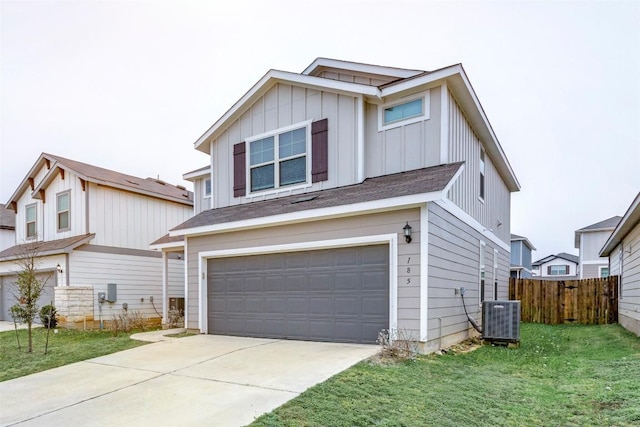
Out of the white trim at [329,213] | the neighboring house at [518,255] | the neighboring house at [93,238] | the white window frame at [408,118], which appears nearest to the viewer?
the white trim at [329,213]

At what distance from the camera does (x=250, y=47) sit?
46.9 ft

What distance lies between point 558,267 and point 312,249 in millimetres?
41987

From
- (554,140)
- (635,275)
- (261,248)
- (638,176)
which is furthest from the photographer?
(638,176)

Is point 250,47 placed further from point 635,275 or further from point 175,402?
point 635,275

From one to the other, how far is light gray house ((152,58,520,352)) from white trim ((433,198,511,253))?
0.25 feet

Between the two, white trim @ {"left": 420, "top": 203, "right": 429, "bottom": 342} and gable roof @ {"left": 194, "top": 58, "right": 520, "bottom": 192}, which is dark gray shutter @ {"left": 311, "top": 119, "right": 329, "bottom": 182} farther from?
white trim @ {"left": 420, "top": 203, "right": 429, "bottom": 342}

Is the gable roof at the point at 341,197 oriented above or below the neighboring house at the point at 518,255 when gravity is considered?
above

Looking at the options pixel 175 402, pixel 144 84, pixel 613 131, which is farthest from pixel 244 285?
pixel 613 131

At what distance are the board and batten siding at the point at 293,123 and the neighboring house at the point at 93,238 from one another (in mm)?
3917

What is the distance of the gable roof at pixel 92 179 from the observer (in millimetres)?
13712

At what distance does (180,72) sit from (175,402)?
44.2 feet

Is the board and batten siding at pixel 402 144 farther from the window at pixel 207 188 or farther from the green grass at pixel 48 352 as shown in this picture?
the window at pixel 207 188

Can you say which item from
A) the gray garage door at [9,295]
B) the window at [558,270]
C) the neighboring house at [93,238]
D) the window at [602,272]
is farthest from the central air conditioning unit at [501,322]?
the window at [558,270]

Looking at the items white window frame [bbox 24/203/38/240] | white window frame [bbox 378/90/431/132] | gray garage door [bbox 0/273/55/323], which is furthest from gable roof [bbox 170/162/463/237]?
white window frame [bbox 24/203/38/240]
